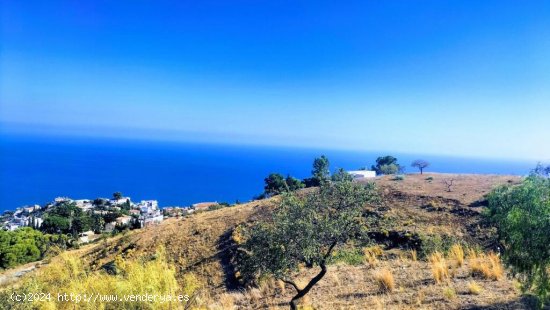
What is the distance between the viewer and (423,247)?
1841cm

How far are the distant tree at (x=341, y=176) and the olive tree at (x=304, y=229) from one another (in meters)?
0.34

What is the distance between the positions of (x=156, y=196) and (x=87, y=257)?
149 m

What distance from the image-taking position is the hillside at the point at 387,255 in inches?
440

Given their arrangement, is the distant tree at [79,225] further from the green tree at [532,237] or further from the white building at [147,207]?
the green tree at [532,237]

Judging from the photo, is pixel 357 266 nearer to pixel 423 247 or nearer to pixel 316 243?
pixel 423 247

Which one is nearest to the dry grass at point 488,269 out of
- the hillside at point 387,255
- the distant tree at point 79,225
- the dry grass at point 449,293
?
the hillside at point 387,255

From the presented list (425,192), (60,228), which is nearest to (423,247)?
(425,192)

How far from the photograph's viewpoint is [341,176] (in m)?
12.7

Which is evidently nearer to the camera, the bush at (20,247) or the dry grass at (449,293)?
the dry grass at (449,293)

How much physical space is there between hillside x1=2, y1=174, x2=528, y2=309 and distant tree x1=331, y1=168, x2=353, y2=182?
14.2 feet

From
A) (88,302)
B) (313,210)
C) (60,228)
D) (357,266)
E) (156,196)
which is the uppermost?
(313,210)

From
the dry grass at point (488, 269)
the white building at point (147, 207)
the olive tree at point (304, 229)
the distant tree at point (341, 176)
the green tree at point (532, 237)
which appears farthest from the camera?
the white building at point (147, 207)

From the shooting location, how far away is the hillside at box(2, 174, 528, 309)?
11.2 metres

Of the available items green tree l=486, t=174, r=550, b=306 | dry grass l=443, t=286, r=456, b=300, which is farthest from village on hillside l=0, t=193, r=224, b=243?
green tree l=486, t=174, r=550, b=306
